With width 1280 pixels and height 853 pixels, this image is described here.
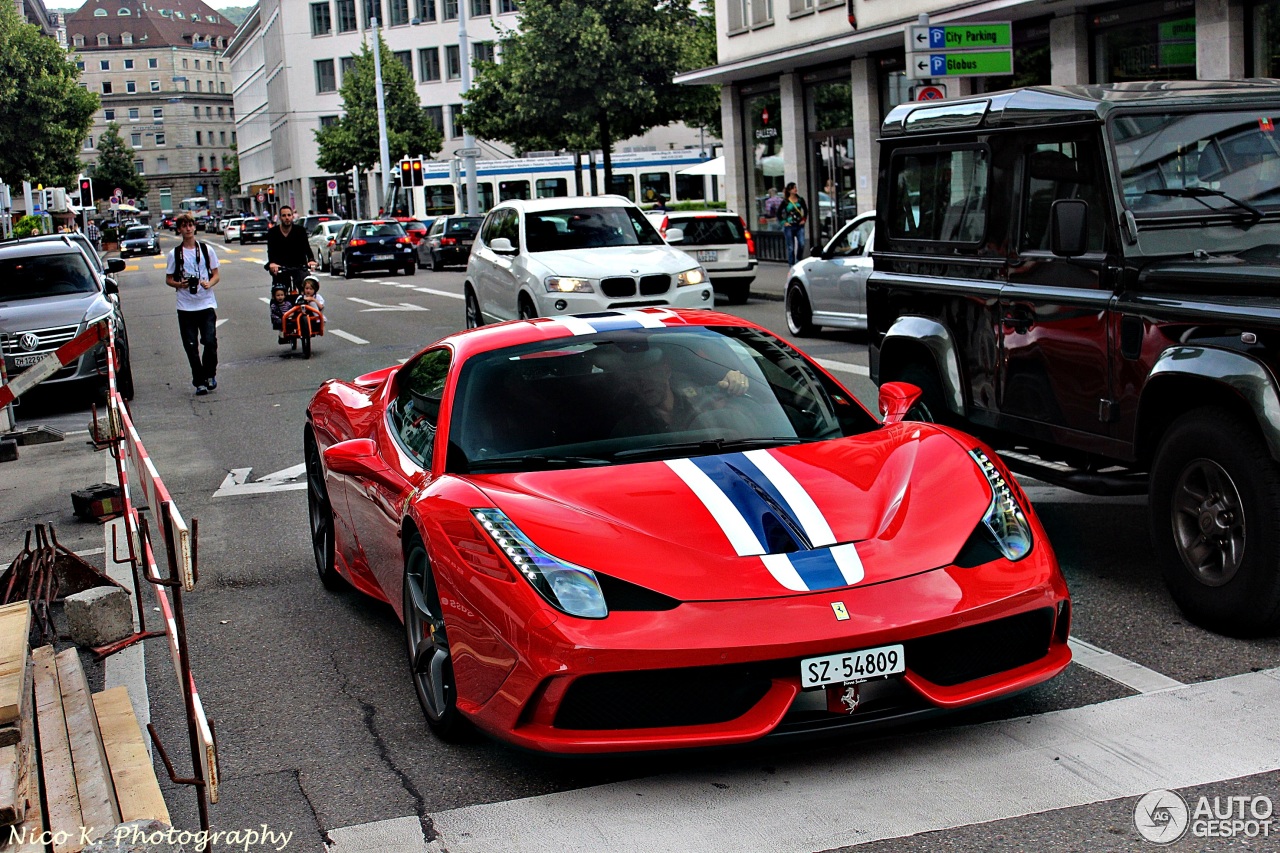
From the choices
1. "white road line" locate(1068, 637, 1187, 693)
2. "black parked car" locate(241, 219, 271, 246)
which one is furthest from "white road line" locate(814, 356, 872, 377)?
"black parked car" locate(241, 219, 271, 246)

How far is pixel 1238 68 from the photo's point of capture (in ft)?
69.6

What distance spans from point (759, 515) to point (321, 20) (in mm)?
100011

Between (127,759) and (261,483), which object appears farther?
(261,483)

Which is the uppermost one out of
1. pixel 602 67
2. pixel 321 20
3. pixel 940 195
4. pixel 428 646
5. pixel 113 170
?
pixel 321 20

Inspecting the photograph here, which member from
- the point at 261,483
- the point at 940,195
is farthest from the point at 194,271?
the point at 940,195

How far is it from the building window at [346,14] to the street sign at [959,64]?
276 feet

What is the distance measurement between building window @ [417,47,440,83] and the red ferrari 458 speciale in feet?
298

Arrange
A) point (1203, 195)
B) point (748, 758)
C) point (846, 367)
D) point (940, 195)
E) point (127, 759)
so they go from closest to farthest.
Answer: point (127, 759), point (748, 758), point (1203, 195), point (940, 195), point (846, 367)

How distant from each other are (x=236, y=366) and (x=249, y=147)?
126 metres

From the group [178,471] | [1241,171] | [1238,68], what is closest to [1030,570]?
[1241,171]

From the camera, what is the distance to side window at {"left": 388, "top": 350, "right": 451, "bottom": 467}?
5535mm

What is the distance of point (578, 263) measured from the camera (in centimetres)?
1711

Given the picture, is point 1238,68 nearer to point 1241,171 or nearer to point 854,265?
point 854,265

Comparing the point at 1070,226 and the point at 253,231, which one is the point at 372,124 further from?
the point at 1070,226
